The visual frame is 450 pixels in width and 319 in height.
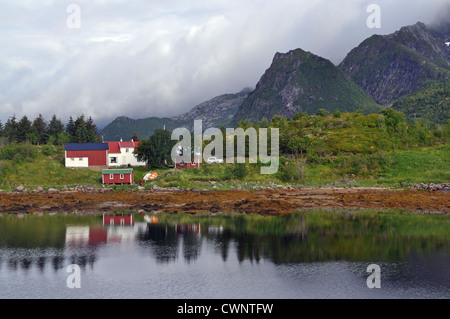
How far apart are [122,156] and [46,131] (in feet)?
131

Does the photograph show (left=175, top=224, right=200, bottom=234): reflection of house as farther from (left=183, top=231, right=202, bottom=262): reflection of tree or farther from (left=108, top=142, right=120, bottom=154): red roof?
(left=108, top=142, right=120, bottom=154): red roof

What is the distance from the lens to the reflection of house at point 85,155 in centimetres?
8169

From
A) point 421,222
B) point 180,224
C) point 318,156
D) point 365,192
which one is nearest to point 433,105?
point 318,156

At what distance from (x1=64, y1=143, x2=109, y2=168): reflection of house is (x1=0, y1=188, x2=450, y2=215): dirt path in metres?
18.9

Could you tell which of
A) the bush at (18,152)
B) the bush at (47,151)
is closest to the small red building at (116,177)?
the bush at (18,152)

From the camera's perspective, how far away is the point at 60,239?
114 ft

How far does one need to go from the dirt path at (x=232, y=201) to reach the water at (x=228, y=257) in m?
6.35

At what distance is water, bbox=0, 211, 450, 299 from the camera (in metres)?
22.8

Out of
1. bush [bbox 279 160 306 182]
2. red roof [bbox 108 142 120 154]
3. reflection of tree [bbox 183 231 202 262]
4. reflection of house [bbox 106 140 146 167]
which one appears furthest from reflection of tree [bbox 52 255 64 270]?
red roof [bbox 108 142 120 154]

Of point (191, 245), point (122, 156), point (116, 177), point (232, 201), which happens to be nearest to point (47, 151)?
point (122, 156)

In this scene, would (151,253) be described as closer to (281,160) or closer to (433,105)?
(281,160)
